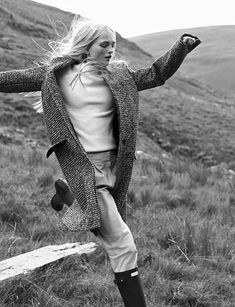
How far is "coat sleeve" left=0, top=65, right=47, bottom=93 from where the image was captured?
10.9 feet

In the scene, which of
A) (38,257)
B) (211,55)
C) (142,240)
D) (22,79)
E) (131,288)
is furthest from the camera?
(211,55)

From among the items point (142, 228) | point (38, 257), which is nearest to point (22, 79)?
point (38, 257)

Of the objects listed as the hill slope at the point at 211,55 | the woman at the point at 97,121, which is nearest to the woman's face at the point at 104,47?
the woman at the point at 97,121

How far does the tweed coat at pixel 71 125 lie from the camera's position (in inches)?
123

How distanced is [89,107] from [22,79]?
0.45 metres

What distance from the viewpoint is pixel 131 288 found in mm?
3064

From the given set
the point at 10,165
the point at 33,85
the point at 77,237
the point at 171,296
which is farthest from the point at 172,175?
the point at 33,85

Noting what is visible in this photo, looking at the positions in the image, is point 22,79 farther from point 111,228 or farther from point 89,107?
point 111,228

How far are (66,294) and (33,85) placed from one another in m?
1.31

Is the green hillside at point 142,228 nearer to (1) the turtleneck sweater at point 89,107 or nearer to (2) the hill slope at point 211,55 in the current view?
(1) the turtleneck sweater at point 89,107

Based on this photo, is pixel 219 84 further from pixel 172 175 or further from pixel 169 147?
pixel 172 175

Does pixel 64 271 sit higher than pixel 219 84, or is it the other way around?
pixel 64 271

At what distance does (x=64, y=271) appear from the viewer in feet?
12.3

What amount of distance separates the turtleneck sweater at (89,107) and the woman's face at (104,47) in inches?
3.5
